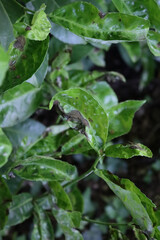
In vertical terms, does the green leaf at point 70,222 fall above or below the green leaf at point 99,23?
below

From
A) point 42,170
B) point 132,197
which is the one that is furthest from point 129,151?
point 42,170

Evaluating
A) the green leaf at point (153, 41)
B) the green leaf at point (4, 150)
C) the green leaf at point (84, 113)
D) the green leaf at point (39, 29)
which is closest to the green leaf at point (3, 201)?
the green leaf at point (4, 150)

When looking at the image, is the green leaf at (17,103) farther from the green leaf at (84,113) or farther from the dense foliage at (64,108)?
the green leaf at (84,113)

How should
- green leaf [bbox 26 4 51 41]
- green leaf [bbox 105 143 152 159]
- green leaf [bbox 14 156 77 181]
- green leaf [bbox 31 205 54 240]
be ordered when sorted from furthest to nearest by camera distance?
green leaf [bbox 31 205 54 240], green leaf [bbox 14 156 77 181], green leaf [bbox 105 143 152 159], green leaf [bbox 26 4 51 41]

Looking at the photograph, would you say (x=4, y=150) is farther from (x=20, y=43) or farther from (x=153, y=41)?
(x=153, y=41)

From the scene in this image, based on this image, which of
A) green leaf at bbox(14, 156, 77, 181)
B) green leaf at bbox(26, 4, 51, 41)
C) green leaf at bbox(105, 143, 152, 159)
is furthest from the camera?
green leaf at bbox(14, 156, 77, 181)

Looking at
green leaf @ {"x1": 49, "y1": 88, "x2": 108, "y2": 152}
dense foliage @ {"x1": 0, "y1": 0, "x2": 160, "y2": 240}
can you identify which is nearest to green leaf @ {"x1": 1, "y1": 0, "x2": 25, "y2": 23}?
dense foliage @ {"x1": 0, "y1": 0, "x2": 160, "y2": 240}

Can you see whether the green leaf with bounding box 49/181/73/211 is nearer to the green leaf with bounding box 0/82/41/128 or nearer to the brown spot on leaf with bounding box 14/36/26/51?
the green leaf with bounding box 0/82/41/128

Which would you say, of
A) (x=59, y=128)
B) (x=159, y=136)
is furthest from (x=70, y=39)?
(x=159, y=136)
